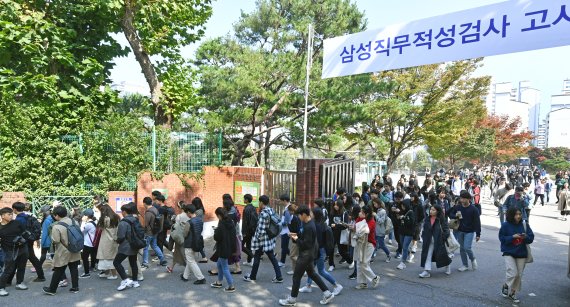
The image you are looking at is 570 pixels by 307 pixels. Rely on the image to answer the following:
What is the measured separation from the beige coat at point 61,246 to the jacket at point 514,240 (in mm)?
6873

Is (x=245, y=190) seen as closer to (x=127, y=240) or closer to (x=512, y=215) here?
(x=127, y=240)

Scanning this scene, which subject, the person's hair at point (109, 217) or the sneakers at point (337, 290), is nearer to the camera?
the sneakers at point (337, 290)

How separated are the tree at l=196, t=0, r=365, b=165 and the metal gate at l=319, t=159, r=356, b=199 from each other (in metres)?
3.87

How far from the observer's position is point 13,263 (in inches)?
258

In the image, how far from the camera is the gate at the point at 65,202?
440 inches

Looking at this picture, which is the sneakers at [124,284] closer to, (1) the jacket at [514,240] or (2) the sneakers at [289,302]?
(2) the sneakers at [289,302]

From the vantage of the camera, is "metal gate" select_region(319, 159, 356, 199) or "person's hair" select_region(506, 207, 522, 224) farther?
"metal gate" select_region(319, 159, 356, 199)

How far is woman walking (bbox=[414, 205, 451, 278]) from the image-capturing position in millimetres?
7469

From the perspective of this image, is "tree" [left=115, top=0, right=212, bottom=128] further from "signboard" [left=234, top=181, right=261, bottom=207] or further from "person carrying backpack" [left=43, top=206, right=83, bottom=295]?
"person carrying backpack" [left=43, top=206, right=83, bottom=295]

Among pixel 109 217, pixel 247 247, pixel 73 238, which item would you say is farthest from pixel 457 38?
pixel 73 238

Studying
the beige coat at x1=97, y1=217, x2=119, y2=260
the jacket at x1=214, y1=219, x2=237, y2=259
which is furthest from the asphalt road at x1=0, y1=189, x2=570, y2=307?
the jacket at x1=214, y1=219, x2=237, y2=259

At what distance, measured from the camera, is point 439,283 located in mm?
7316

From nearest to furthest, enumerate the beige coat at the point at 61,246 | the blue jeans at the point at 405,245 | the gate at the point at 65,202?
the beige coat at the point at 61,246 < the blue jeans at the point at 405,245 < the gate at the point at 65,202

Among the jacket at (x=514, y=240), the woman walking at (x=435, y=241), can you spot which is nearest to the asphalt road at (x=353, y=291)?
the woman walking at (x=435, y=241)
